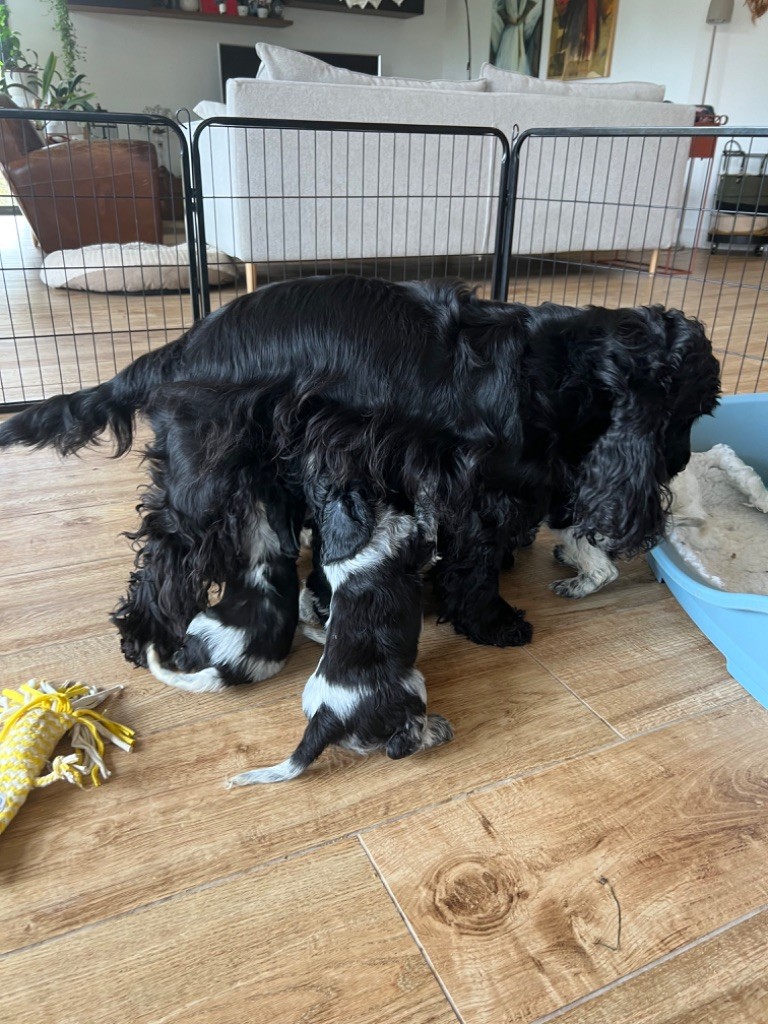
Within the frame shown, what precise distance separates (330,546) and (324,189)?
3180 mm

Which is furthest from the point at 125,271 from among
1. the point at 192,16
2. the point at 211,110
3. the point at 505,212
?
the point at 192,16

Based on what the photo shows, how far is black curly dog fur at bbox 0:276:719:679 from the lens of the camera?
50.3 inches

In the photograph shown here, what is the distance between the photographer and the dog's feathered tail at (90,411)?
1.36 metres

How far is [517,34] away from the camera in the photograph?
848 centimetres

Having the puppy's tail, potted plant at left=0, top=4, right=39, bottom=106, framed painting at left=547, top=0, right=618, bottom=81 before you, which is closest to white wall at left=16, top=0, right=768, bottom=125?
framed painting at left=547, top=0, right=618, bottom=81

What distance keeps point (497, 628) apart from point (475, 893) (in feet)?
1.88

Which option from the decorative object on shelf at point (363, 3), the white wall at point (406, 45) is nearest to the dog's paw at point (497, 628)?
the white wall at point (406, 45)

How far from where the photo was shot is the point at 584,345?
53.8 inches

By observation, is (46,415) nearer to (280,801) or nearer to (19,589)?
(19,589)

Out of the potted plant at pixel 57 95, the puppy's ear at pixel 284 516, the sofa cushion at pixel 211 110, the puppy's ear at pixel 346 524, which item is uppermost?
the potted plant at pixel 57 95

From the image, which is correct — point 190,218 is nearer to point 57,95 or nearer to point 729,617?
point 729,617

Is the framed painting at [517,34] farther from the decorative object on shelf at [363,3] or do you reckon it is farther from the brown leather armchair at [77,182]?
the brown leather armchair at [77,182]

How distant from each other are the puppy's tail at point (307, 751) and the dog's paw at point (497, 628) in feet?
1.45

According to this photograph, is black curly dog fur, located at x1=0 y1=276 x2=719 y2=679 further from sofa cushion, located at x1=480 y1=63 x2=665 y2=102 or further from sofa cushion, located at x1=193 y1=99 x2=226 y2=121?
sofa cushion, located at x1=480 y1=63 x2=665 y2=102
